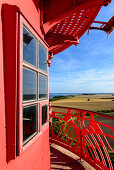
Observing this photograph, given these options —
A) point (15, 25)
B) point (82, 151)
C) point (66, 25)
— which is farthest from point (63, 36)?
point (82, 151)

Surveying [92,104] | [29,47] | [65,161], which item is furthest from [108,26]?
[92,104]

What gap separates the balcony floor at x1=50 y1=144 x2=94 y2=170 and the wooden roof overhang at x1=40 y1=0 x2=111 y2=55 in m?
2.51

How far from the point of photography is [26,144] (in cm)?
105

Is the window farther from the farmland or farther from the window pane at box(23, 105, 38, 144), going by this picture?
the farmland

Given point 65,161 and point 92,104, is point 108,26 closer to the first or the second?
point 65,161

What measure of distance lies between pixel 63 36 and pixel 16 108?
6.65 ft

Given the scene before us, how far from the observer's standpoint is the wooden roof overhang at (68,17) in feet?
5.03

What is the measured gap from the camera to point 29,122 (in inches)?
45.8

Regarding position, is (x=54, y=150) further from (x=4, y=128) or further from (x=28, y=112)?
(x=4, y=128)

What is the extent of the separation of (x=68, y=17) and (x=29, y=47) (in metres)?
1.24

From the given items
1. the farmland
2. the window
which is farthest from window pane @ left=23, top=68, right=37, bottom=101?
the farmland

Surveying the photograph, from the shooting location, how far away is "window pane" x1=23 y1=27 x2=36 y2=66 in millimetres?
1073

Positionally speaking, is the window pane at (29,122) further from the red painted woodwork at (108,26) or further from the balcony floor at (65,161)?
the red painted woodwork at (108,26)

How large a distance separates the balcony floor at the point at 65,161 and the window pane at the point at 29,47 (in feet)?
7.01
